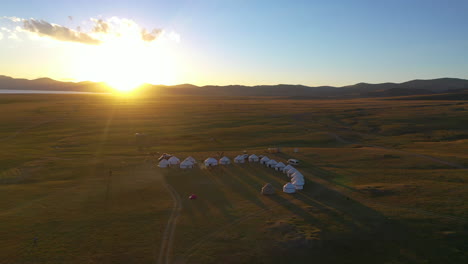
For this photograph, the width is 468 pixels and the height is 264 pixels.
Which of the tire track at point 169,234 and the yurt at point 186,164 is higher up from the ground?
the yurt at point 186,164

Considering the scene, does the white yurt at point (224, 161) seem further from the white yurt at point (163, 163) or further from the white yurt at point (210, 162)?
the white yurt at point (163, 163)

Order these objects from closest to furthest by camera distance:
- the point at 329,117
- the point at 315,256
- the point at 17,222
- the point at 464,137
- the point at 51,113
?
the point at 315,256 < the point at 17,222 < the point at 464,137 < the point at 329,117 < the point at 51,113

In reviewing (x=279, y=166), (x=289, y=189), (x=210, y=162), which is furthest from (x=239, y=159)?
(x=289, y=189)

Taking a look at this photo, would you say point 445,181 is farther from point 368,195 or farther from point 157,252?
point 157,252

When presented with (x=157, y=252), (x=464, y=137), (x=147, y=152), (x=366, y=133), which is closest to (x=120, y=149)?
(x=147, y=152)

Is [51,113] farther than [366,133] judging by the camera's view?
Yes

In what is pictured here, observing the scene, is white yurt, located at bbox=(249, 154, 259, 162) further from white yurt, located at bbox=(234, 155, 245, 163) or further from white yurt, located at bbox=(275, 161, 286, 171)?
white yurt, located at bbox=(275, 161, 286, 171)

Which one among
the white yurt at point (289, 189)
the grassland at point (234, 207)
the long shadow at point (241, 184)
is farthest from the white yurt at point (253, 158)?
the white yurt at point (289, 189)

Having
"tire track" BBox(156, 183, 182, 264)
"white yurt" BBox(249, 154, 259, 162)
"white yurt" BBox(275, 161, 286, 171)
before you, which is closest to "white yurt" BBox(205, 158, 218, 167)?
"white yurt" BBox(249, 154, 259, 162)
